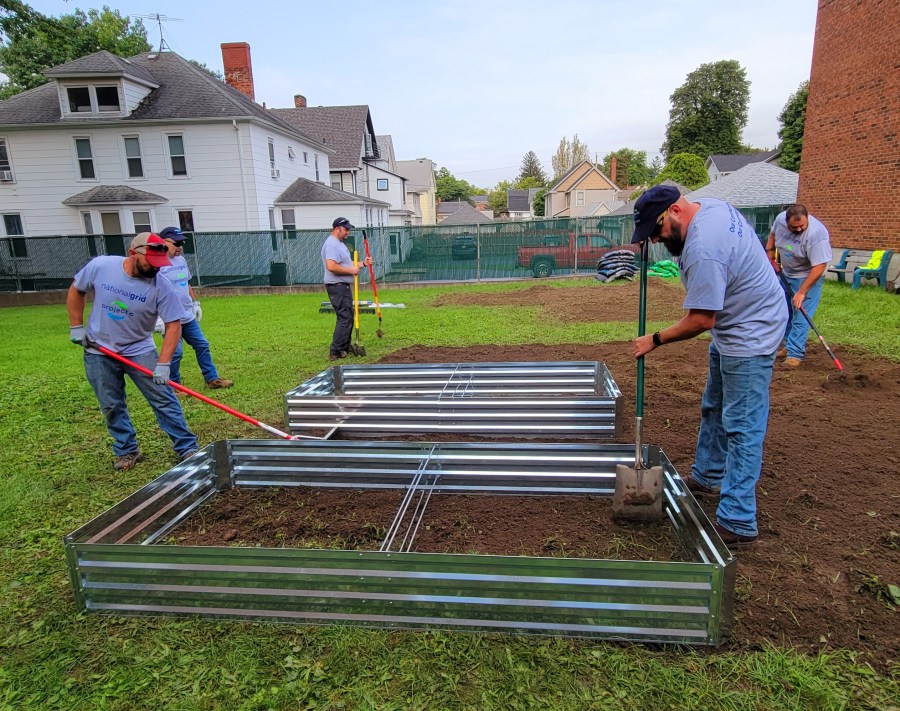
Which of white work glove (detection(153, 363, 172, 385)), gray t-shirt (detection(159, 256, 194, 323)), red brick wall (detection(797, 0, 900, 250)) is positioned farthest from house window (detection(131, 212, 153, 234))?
red brick wall (detection(797, 0, 900, 250))

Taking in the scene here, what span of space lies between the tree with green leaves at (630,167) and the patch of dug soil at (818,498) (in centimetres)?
8541

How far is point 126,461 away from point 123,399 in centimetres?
51

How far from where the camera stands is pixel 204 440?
522cm

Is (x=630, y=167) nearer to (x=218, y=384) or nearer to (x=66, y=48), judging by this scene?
(x=66, y=48)

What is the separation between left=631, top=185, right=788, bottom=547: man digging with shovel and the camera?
2848 mm

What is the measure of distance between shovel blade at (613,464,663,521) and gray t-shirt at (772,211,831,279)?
13.5 feet

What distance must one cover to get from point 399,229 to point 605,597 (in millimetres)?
17808

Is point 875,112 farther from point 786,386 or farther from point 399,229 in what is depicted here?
point 399,229

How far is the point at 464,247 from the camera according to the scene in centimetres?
1919

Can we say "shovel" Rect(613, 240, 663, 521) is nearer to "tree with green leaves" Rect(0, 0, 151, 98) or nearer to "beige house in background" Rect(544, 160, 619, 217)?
"tree with green leaves" Rect(0, 0, 151, 98)

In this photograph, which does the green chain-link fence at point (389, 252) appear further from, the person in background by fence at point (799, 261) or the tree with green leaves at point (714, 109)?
the tree with green leaves at point (714, 109)

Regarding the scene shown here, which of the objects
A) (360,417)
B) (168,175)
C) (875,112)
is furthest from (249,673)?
(168,175)

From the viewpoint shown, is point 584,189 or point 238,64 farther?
point 584,189

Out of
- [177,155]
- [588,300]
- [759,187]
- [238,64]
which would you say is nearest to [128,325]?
[588,300]
